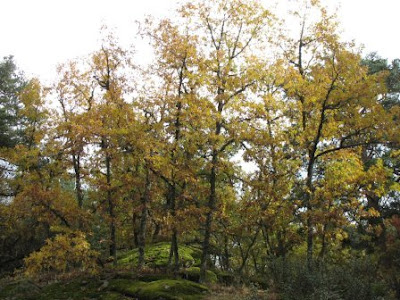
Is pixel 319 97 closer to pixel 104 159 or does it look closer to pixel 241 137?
pixel 241 137

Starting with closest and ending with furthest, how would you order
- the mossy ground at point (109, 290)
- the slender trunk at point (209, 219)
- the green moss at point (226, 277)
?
the mossy ground at point (109, 290) → the slender trunk at point (209, 219) → the green moss at point (226, 277)

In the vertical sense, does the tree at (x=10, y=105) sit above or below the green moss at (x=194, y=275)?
above

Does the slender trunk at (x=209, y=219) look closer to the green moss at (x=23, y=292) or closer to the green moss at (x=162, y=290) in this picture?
the green moss at (x=162, y=290)

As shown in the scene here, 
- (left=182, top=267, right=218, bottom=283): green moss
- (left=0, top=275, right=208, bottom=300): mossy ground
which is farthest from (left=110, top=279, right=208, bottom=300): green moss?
(left=182, top=267, right=218, bottom=283): green moss

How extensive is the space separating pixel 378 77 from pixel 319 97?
6.25 ft

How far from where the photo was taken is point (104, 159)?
16.7m

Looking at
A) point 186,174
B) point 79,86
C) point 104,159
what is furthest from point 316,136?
point 79,86

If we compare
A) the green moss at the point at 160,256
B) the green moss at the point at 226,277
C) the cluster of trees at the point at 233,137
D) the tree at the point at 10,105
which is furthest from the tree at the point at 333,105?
the tree at the point at 10,105

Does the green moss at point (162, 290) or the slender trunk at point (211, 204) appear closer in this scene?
the green moss at point (162, 290)

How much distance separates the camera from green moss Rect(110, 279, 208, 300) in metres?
11.1

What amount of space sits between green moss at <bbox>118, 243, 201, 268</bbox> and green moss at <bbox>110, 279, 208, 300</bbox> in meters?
3.78

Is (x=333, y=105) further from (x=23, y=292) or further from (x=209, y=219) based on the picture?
(x=23, y=292)

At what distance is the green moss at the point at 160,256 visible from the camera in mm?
16438

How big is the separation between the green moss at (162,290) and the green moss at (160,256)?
378 cm
